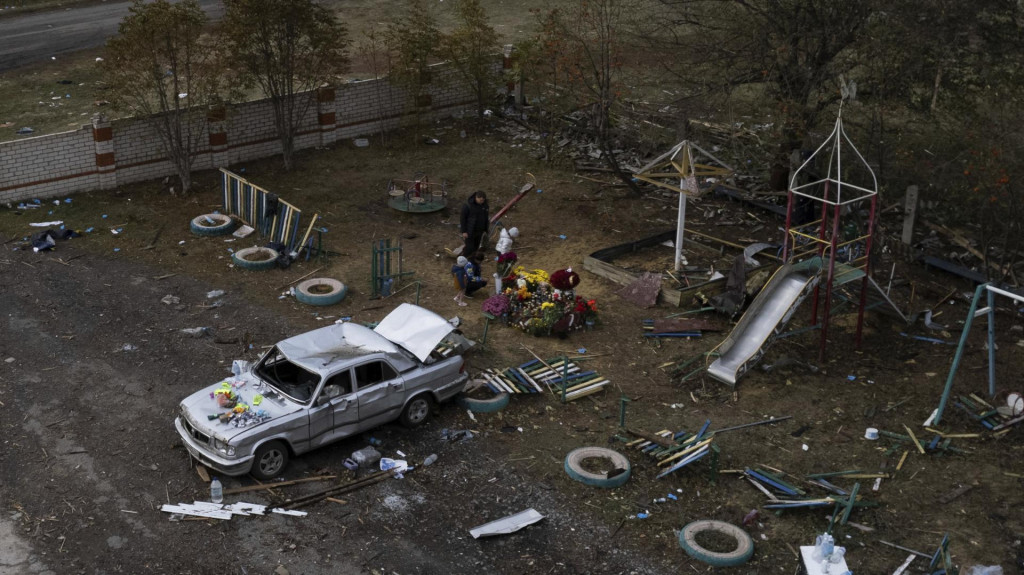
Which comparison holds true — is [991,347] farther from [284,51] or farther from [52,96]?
[52,96]

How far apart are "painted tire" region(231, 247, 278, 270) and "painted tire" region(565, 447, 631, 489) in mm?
7857

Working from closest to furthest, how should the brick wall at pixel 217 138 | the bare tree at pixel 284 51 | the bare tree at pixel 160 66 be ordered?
the bare tree at pixel 160 66 < the brick wall at pixel 217 138 < the bare tree at pixel 284 51

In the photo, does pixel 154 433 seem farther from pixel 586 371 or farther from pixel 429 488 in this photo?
pixel 586 371

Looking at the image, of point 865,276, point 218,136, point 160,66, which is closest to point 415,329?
point 865,276

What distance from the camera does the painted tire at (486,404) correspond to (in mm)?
13547

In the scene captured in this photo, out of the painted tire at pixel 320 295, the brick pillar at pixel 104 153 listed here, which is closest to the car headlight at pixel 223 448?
the painted tire at pixel 320 295

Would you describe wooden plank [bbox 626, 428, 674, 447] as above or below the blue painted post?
below

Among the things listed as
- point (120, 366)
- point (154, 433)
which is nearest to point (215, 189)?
point (120, 366)

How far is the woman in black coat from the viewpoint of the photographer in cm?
1769

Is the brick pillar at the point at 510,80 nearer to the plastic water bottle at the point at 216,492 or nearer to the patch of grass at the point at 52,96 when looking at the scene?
the patch of grass at the point at 52,96

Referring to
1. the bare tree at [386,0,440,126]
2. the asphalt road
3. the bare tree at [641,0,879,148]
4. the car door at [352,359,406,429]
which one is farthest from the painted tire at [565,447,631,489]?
the asphalt road

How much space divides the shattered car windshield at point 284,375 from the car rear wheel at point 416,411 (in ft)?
4.37

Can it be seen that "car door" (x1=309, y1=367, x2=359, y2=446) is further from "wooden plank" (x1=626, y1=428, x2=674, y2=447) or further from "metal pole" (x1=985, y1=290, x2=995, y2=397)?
"metal pole" (x1=985, y1=290, x2=995, y2=397)

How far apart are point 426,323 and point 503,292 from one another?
9.71 feet
